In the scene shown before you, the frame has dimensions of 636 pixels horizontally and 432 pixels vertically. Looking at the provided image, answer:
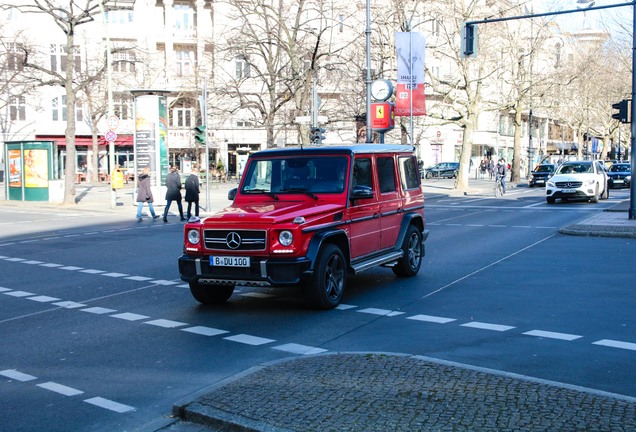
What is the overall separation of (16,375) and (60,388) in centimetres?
69

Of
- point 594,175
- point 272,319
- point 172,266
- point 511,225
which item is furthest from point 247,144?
point 272,319

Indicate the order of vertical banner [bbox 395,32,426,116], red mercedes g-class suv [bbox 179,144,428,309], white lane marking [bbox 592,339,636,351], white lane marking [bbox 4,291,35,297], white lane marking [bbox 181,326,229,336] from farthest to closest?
vertical banner [bbox 395,32,426,116]
white lane marking [bbox 4,291,35,297]
red mercedes g-class suv [bbox 179,144,428,309]
white lane marking [bbox 181,326,229,336]
white lane marking [bbox 592,339,636,351]

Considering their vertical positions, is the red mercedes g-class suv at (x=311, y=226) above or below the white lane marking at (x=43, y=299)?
above

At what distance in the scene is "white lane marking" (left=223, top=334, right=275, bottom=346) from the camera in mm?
7780

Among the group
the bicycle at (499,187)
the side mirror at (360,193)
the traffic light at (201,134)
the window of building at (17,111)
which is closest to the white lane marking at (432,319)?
the side mirror at (360,193)

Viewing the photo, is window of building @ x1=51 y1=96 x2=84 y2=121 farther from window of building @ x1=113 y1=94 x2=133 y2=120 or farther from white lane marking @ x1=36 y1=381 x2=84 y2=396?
white lane marking @ x1=36 y1=381 x2=84 y2=396

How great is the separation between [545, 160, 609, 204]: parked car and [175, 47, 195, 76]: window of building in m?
39.8

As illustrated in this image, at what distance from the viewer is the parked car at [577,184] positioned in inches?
1247

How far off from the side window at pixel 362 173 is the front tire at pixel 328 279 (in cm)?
123

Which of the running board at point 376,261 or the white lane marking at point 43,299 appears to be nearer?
the running board at point 376,261

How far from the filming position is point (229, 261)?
9.12 metres

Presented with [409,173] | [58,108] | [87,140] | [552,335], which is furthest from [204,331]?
[58,108]

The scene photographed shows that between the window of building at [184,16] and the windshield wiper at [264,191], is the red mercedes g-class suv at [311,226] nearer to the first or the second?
the windshield wiper at [264,191]

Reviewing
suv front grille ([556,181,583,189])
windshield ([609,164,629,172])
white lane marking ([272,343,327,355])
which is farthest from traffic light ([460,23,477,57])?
windshield ([609,164,629,172])
